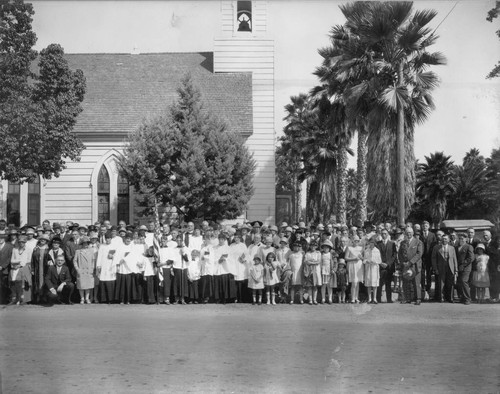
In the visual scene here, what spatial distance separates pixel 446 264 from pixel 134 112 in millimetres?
23715

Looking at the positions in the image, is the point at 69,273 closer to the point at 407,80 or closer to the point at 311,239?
the point at 311,239

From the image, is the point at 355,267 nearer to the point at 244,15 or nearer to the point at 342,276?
the point at 342,276

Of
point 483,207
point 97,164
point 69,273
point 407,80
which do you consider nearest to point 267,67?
point 97,164

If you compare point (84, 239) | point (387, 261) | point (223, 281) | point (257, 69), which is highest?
point (257, 69)

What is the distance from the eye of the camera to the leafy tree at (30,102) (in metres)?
18.8

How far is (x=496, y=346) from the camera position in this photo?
408 inches

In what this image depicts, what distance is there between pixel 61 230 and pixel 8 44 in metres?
5.34

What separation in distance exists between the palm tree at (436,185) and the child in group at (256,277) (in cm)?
Answer: 2361

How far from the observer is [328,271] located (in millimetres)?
15992

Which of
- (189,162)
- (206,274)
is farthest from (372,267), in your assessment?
(189,162)

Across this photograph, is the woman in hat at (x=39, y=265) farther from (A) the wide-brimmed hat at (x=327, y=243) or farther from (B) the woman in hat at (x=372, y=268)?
(B) the woman in hat at (x=372, y=268)

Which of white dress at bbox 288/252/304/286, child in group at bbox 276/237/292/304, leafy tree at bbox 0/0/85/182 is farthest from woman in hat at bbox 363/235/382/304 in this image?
leafy tree at bbox 0/0/85/182

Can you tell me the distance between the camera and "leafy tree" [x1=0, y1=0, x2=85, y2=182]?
18.8 m

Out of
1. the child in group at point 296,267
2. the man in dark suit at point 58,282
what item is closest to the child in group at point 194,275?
the child in group at point 296,267
